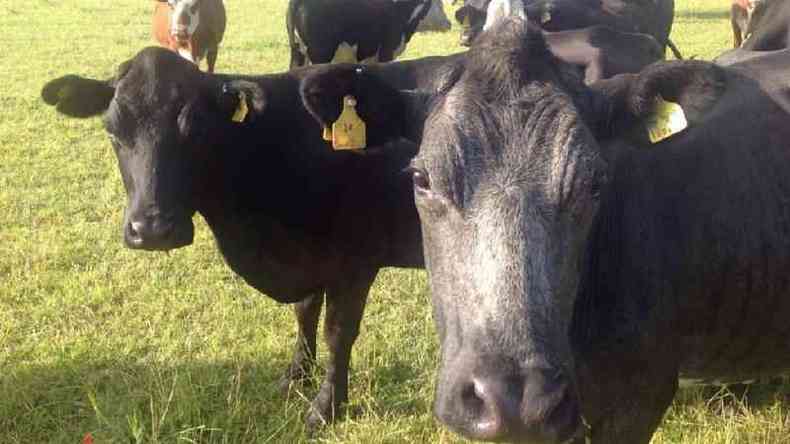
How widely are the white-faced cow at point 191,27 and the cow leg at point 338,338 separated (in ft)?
24.7

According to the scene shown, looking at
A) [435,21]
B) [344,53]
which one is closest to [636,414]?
[344,53]

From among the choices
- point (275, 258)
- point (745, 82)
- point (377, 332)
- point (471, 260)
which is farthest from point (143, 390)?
point (745, 82)

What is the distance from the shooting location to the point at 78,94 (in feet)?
15.2

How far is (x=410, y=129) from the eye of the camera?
125 inches

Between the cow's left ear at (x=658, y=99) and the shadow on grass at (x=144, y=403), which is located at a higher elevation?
the cow's left ear at (x=658, y=99)

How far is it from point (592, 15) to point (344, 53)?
3.24m

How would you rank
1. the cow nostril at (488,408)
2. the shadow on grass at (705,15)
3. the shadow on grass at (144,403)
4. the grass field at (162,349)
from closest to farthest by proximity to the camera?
the cow nostril at (488,408)
the shadow on grass at (144,403)
the grass field at (162,349)
the shadow on grass at (705,15)

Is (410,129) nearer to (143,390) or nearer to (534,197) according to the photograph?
(534,197)

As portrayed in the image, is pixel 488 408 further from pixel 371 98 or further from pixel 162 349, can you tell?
pixel 162 349

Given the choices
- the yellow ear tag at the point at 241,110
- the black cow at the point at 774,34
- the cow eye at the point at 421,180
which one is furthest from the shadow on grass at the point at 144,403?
the black cow at the point at 774,34

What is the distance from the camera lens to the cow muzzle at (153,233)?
404 cm

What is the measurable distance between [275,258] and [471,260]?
2.17 metres

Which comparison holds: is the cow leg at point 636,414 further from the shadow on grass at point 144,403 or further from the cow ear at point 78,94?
the cow ear at point 78,94

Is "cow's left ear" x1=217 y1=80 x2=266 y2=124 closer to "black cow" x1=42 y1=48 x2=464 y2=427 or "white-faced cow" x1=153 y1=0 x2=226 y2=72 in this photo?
"black cow" x1=42 y1=48 x2=464 y2=427
